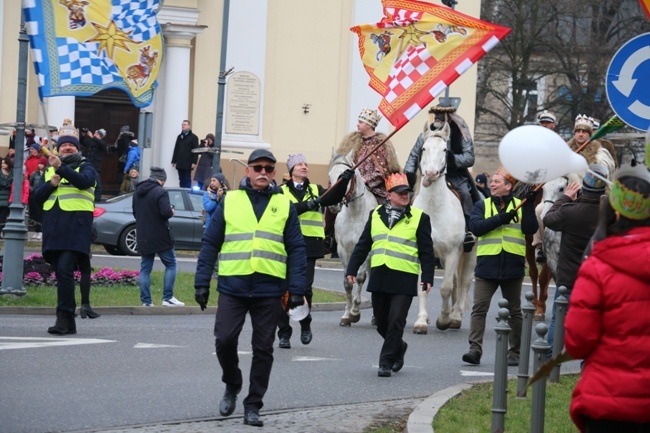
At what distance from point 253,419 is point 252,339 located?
1.94 ft

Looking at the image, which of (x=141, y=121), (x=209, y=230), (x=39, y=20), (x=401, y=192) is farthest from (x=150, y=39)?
(x=141, y=121)

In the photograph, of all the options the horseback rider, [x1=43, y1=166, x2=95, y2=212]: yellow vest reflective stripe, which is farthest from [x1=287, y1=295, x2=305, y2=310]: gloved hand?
the horseback rider

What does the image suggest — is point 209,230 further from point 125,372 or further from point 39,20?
point 39,20

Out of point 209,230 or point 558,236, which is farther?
point 558,236

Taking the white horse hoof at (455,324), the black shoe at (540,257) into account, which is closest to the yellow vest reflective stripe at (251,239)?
the white horse hoof at (455,324)

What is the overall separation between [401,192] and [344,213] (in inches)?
177

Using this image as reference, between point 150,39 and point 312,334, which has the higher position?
point 150,39

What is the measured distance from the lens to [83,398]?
10.9 m

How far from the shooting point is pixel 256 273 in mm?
10375

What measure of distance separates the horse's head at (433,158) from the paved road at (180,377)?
1823 millimetres

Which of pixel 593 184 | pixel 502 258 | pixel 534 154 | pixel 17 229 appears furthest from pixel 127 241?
pixel 534 154

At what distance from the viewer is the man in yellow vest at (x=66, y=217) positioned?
14.9 meters

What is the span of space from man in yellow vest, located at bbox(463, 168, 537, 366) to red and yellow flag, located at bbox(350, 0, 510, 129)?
1092mm

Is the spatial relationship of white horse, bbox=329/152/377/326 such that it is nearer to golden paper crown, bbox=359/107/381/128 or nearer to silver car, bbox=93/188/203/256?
golden paper crown, bbox=359/107/381/128
